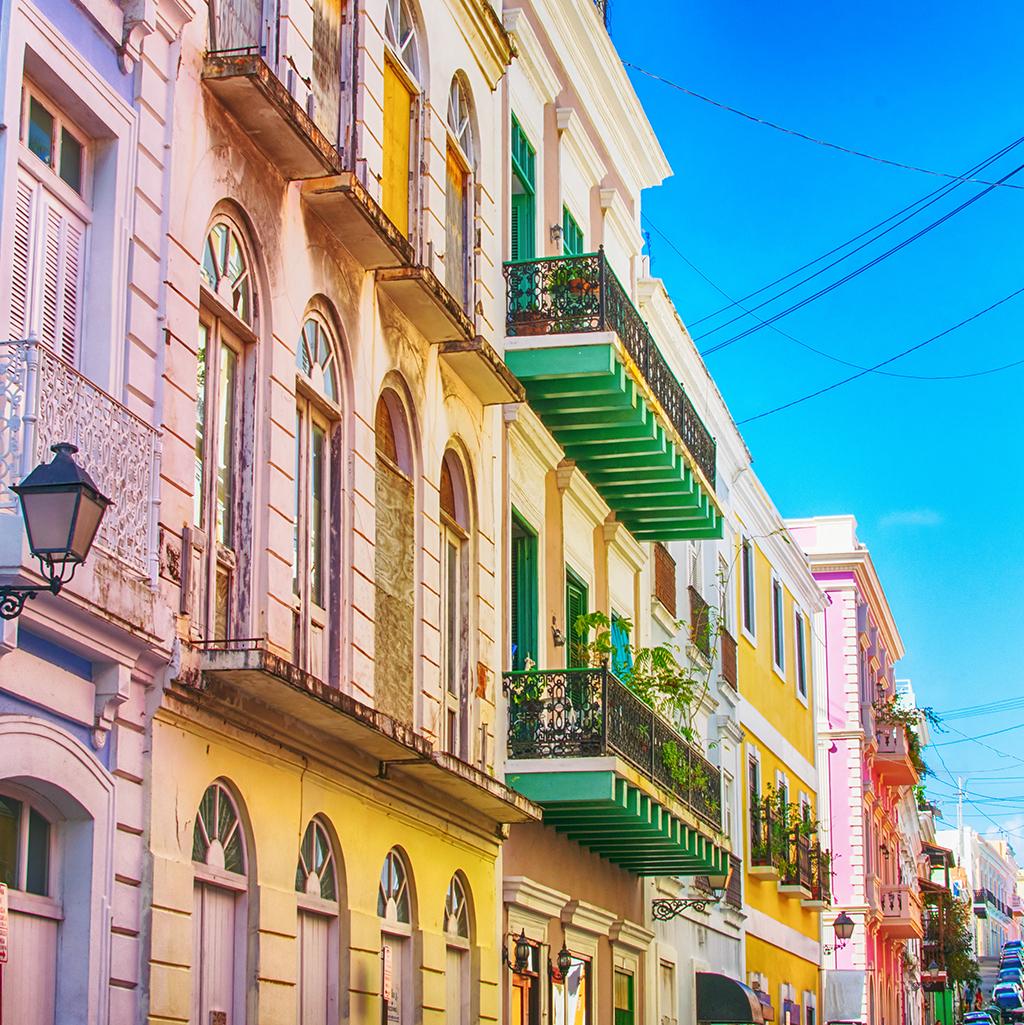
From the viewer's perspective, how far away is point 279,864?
1127 centimetres

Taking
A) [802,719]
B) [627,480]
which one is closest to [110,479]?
[627,480]

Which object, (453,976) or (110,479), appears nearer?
(110,479)

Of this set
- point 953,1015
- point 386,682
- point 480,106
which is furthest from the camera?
point 953,1015

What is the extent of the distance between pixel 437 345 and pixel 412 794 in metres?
3.45

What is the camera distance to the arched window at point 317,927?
11773mm

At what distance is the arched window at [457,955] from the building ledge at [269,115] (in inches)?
221

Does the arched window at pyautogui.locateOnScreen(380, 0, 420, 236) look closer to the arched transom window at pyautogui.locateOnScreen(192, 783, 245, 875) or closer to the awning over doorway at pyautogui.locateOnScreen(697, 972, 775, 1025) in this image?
the arched transom window at pyautogui.locateOnScreen(192, 783, 245, 875)

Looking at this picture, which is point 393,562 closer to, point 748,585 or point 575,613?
point 575,613

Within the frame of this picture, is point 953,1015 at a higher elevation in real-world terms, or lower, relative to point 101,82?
lower

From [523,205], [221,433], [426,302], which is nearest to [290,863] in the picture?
[221,433]

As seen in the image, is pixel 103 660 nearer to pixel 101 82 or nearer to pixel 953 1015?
pixel 101 82

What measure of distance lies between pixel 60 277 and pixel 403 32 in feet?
20.7

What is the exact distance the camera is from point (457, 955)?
14.9 metres

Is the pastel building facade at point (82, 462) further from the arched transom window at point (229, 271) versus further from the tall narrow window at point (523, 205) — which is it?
the tall narrow window at point (523, 205)
